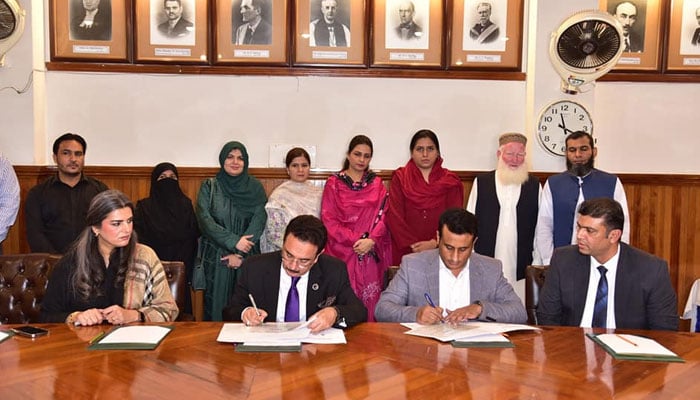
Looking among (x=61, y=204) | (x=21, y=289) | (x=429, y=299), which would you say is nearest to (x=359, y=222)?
(x=429, y=299)

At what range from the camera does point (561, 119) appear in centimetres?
457

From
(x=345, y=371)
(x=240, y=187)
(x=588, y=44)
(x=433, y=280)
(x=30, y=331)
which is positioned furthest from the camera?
(x=588, y=44)

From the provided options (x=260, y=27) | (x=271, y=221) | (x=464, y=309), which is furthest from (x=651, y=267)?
(x=260, y=27)

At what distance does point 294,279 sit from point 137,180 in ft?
8.26

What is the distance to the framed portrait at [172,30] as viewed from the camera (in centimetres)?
462

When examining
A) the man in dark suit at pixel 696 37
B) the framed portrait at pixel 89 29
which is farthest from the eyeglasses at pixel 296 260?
the man in dark suit at pixel 696 37

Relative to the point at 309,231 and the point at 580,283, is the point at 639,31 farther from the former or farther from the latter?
the point at 309,231

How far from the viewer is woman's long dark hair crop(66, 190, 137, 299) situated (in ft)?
8.19

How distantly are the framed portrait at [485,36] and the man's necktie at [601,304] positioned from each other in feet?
8.36

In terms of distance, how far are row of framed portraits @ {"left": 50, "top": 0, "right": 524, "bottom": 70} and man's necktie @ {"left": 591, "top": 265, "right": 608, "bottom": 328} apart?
255cm

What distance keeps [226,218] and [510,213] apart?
1.87 meters

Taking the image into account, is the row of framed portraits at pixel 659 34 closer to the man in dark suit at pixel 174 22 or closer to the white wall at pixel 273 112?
the white wall at pixel 273 112

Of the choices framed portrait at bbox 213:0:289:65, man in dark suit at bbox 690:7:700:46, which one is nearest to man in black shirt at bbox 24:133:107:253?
framed portrait at bbox 213:0:289:65

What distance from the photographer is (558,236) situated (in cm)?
395
